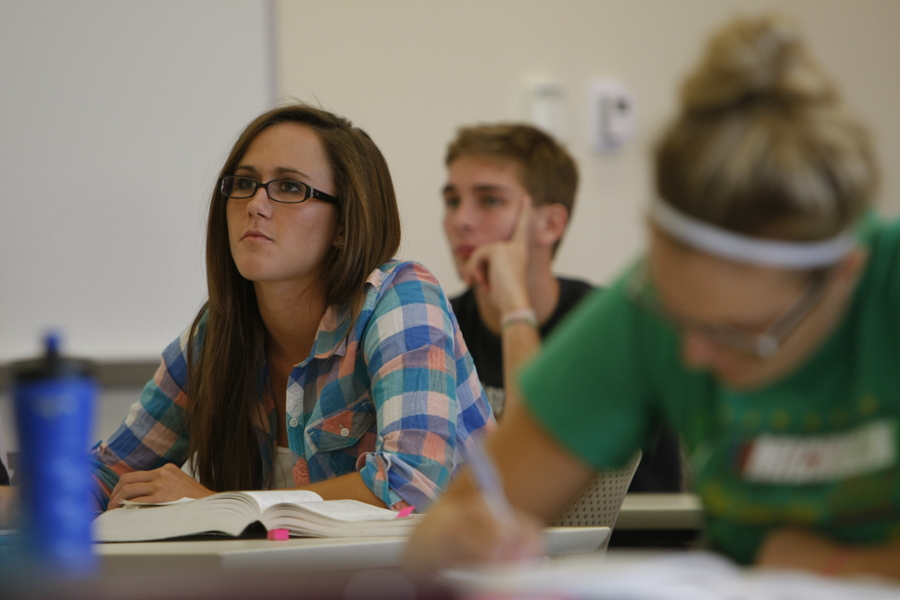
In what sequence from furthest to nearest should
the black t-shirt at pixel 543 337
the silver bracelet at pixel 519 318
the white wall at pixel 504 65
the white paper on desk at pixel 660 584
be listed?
the white wall at pixel 504 65
the black t-shirt at pixel 543 337
the silver bracelet at pixel 519 318
the white paper on desk at pixel 660 584

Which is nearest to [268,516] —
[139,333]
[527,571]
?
[527,571]

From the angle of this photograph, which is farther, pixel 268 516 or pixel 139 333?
pixel 139 333

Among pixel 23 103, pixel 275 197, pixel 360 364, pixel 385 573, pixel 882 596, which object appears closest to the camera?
pixel 882 596

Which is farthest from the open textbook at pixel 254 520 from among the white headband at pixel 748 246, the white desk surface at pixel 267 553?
the white headband at pixel 748 246

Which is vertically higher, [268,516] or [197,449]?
[268,516]

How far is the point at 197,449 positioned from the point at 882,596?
1.24 meters

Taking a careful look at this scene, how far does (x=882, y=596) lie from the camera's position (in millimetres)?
581

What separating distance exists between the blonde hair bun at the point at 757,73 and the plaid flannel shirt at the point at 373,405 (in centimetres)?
77

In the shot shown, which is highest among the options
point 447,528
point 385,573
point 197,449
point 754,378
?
point 754,378

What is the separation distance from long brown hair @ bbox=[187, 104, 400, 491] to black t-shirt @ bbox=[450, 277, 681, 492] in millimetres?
515

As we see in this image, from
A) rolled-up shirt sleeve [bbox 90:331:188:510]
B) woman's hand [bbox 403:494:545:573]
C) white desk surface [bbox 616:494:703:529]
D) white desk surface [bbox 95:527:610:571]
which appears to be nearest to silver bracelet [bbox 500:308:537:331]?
white desk surface [bbox 616:494:703:529]

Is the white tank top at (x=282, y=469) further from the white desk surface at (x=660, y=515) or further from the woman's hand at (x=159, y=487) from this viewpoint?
the white desk surface at (x=660, y=515)

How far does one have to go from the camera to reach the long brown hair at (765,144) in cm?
65

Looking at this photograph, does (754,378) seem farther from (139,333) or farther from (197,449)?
(139,333)
